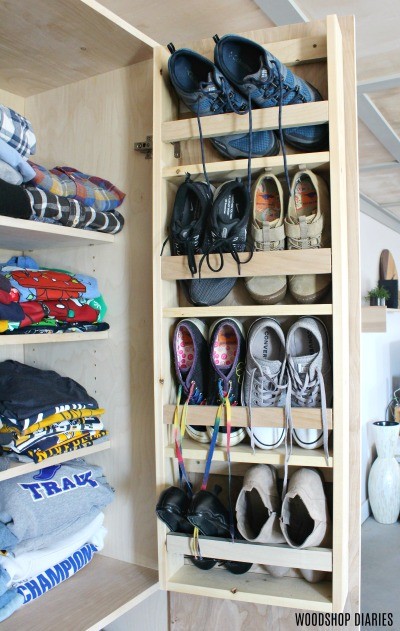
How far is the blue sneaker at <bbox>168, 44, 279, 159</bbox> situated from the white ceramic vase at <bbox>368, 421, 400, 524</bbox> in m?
3.17

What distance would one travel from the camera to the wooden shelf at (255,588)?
1.34 meters

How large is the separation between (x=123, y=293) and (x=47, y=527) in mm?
644

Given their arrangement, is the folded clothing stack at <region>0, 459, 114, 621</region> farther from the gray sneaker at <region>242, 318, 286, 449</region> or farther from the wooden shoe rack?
the gray sneaker at <region>242, 318, 286, 449</region>

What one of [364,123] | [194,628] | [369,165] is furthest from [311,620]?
[369,165]

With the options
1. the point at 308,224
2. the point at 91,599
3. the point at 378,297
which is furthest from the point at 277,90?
the point at 378,297

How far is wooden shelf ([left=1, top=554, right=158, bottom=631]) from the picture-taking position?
1346 mm

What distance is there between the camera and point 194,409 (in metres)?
1.43

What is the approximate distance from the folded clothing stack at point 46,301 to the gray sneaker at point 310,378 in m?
0.56

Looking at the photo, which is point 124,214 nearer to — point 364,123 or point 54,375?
point 54,375

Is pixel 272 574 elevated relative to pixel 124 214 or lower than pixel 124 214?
lower

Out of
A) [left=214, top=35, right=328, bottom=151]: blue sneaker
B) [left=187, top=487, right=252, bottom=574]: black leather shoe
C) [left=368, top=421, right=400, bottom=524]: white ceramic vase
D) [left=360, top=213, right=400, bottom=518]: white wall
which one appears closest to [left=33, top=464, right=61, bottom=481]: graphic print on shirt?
[left=187, top=487, right=252, bottom=574]: black leather shoe

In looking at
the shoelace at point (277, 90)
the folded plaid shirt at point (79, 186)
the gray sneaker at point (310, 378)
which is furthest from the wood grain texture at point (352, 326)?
the folded plaid shirt at point (79, 186)

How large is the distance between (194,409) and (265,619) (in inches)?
24.4

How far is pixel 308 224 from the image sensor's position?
4.46 ft
